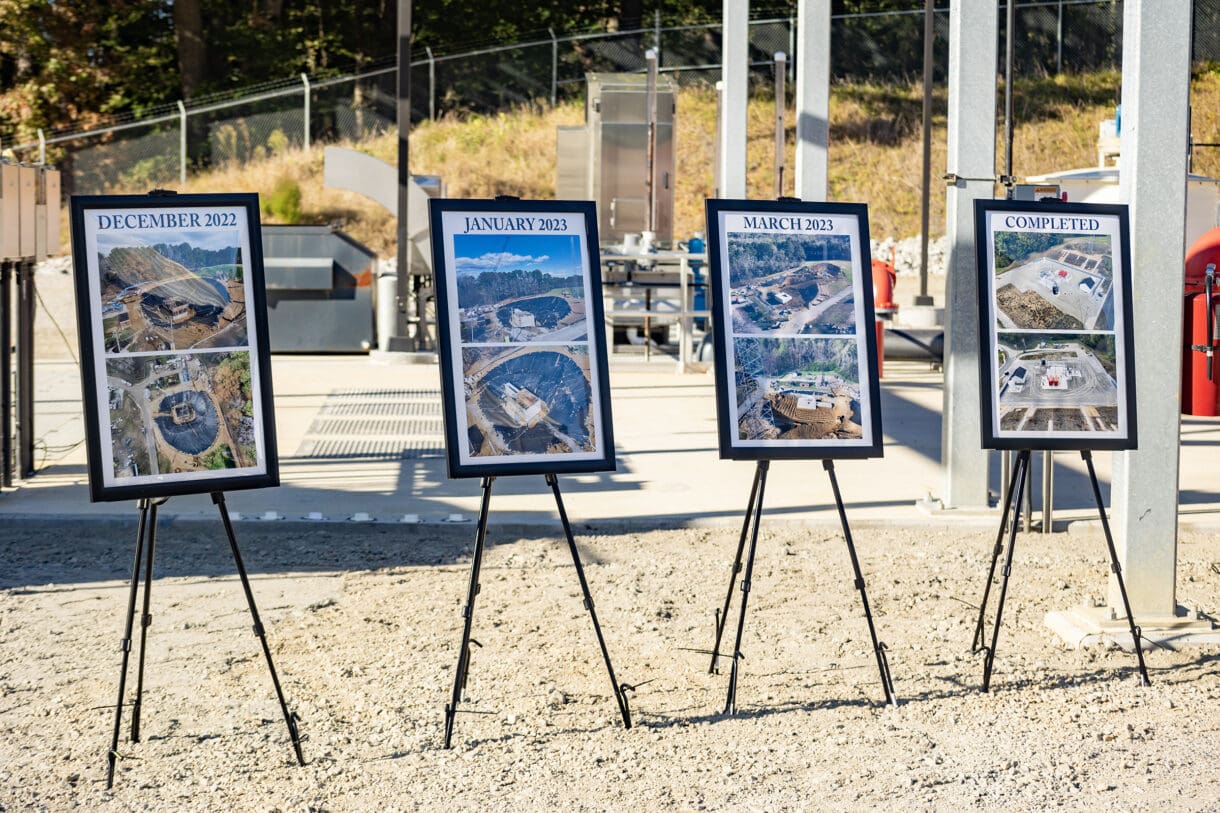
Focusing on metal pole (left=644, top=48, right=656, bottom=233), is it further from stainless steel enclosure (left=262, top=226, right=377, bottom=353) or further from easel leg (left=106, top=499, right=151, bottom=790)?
easel leg (left=106, top=499, right=151, bottom=790)

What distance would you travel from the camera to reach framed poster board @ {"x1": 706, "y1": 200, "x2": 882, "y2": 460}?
5672 millimetres

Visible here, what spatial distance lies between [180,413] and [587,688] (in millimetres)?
1818

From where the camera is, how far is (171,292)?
514cm

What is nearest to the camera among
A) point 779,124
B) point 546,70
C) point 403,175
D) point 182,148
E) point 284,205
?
point 779,124

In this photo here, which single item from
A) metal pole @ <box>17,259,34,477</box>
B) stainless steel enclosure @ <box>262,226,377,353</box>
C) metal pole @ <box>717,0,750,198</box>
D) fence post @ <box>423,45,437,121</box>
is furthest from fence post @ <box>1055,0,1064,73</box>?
metal pole @ <box>17,259,34,477</box>

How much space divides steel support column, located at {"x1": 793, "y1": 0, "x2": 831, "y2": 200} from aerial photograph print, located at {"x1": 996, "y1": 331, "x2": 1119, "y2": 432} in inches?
210

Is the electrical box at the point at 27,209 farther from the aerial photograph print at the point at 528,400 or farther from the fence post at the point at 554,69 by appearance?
the fence post at the point at 554,69

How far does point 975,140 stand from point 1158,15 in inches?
93.6

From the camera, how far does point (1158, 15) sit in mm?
6098

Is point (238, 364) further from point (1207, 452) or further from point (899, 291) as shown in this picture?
point (899, 291)

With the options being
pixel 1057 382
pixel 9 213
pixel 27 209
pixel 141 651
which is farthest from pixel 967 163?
pixel 27 209

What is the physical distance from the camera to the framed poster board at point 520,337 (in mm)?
5367

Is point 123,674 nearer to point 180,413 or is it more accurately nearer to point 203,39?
point 180,413

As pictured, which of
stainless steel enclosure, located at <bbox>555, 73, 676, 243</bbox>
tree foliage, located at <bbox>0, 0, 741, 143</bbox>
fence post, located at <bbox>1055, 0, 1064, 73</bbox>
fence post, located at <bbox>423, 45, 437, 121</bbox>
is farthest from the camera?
tree foliage, located at <bbox>0, 0, 741, 143</bbox>
